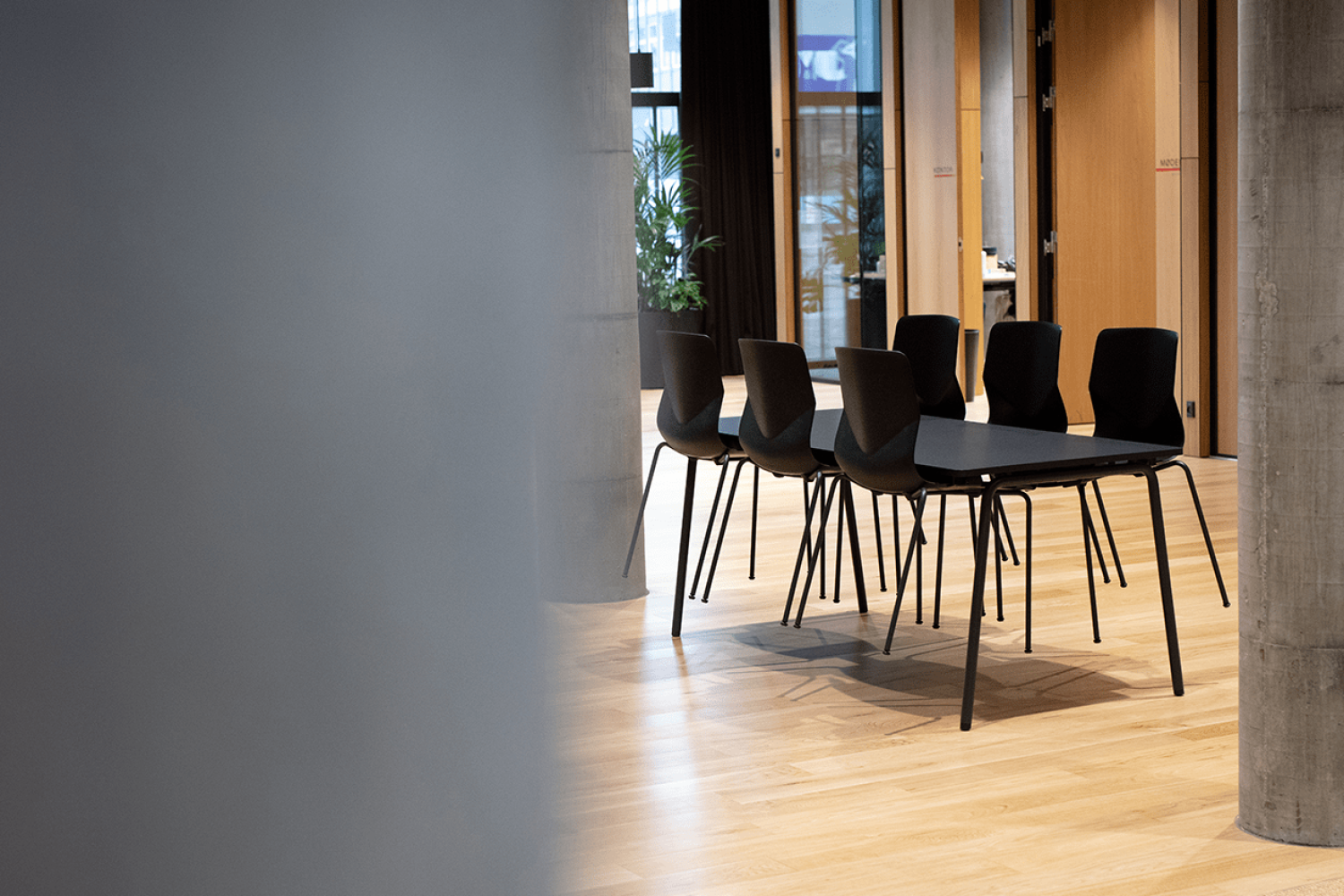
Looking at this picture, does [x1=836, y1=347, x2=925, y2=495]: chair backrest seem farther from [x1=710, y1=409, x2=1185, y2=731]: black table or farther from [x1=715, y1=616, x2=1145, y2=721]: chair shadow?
[x1=715, y1=616, x2=1145, y2=721]: chair shadow

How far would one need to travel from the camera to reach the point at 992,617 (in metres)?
4.71

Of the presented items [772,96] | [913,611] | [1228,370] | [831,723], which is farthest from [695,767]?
[772,96]

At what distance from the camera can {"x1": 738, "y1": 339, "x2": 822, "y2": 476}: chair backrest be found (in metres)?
4.17

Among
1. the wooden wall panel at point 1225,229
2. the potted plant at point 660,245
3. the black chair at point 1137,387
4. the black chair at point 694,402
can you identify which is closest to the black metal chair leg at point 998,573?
the black chair at point 1137,387

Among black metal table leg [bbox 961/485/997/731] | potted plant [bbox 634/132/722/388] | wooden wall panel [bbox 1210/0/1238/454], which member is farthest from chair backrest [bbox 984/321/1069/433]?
potted plant [bbox 634/132/722/388]

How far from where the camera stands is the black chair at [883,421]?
361 cm

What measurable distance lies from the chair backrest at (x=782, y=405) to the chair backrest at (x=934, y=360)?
0.90m

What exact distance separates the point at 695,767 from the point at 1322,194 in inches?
71.1

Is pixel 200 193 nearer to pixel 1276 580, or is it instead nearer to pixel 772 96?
pixel 1276 580

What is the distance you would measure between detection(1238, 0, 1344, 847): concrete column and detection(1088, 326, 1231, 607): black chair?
1695mm

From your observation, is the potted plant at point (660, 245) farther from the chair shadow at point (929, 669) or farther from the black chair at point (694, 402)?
the chair shadow at point (929, 669)

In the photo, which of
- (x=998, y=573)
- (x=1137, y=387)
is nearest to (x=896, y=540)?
(x=998, y=573)

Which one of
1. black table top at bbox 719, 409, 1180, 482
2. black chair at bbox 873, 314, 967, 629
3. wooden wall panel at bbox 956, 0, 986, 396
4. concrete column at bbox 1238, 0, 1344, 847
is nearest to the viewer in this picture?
concrete column at bbox 1238, 0, 1344, 847

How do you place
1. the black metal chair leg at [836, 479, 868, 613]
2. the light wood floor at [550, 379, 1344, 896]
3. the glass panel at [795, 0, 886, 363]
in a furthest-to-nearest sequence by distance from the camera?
1. the glass panel at [795, 0, 886, 363]
2. the black metal chair leg at [836, 479, 868, 613]
3. the light wood floor at [550, 379, 1344, 896]
